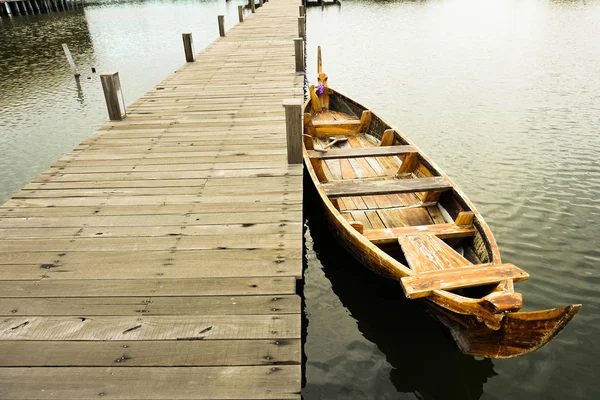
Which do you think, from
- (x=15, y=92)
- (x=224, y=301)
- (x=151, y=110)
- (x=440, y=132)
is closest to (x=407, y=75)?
(x=440, y=132)

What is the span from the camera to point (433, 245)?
4.43 meters

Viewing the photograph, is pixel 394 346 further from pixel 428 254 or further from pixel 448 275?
pixel 448 275

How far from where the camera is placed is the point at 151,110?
8039 mm

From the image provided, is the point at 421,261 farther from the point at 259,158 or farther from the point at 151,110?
the point at 151,110

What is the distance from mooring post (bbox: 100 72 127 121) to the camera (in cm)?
691

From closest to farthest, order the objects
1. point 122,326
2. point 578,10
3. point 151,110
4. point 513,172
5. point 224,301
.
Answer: point 122,326, point 224,301, point 151,110, point 513,172, point 578,10

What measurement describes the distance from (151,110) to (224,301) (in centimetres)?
617

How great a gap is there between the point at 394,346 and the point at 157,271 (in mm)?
3020

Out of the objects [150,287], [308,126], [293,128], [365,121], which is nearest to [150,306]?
[150,287]

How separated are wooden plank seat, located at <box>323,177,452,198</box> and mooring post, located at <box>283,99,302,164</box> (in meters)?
0.65

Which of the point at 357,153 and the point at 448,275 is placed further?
the point at 357,153

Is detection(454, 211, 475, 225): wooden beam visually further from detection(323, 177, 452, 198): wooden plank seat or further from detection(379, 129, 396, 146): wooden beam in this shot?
detection(379, 129, 396, 146): wooden beam

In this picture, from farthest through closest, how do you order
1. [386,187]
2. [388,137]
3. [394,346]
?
[388,137] < [386,187] < [394,346]

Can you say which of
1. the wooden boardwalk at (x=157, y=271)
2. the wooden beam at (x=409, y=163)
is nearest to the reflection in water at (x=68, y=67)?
the wooden boardwalk at (x=157, y=271)
